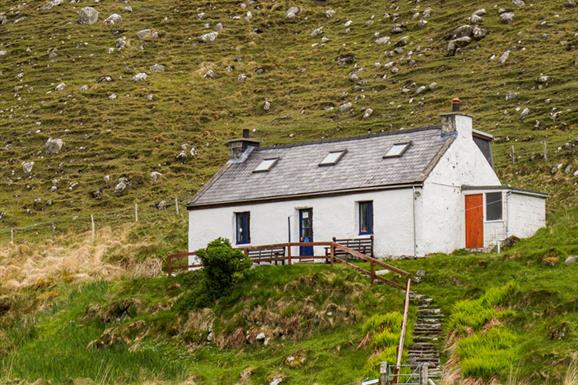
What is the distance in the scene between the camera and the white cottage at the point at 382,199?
51688 millimetres

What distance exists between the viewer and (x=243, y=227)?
56281 millimetres

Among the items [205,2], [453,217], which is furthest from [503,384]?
[205,2]

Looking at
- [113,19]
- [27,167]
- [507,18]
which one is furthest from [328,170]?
[113,19]

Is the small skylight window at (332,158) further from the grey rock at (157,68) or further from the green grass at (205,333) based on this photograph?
the grey rock at (157,68)

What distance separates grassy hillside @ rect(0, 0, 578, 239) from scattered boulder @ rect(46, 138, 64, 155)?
45 cm

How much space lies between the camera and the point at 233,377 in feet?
132

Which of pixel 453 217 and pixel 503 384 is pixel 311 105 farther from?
pixel 503 384

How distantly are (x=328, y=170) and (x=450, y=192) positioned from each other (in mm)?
5557

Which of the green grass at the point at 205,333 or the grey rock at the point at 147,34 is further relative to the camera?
the grey rock at the point at 147,34

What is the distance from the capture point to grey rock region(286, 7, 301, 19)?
123 meters

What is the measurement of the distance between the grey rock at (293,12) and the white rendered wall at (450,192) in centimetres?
6863

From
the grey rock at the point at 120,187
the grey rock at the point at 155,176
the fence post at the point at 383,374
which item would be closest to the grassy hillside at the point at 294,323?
the fence post at the point at 383,374

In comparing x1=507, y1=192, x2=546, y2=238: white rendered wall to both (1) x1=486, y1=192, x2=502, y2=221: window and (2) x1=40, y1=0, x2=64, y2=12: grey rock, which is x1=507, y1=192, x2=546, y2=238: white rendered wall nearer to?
(1) x1=486, y1=192, x2=502, y2=221: window

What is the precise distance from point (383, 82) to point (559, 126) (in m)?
22.6
